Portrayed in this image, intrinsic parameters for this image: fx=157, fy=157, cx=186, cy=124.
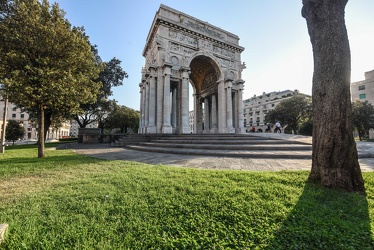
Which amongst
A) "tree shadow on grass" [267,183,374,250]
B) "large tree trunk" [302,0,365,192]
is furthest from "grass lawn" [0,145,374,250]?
"large tree trunk" [302,0,365,192]

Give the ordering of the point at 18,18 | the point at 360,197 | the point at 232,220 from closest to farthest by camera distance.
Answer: the point at 232,220, the point at 360,197, the point at 18,18

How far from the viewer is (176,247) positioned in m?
1.62

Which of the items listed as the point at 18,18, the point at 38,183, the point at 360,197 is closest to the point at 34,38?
the point at 18,18

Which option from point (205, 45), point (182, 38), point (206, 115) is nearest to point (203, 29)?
point (205, 45)

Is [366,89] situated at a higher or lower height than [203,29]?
lower

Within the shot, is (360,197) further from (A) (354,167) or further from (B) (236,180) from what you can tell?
(B) (236,180)

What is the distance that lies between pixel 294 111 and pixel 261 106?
27519 millimetres

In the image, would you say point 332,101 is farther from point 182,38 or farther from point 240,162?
point 182,38

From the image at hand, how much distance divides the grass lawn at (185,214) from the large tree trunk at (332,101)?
40 centimetres

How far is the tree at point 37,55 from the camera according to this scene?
6.20m

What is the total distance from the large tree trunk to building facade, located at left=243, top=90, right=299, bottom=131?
59.6 meters

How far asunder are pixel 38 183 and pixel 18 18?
7.31 meters

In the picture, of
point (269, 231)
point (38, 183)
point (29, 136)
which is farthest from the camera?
point (29, 136)

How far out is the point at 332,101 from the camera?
3.24 meters
